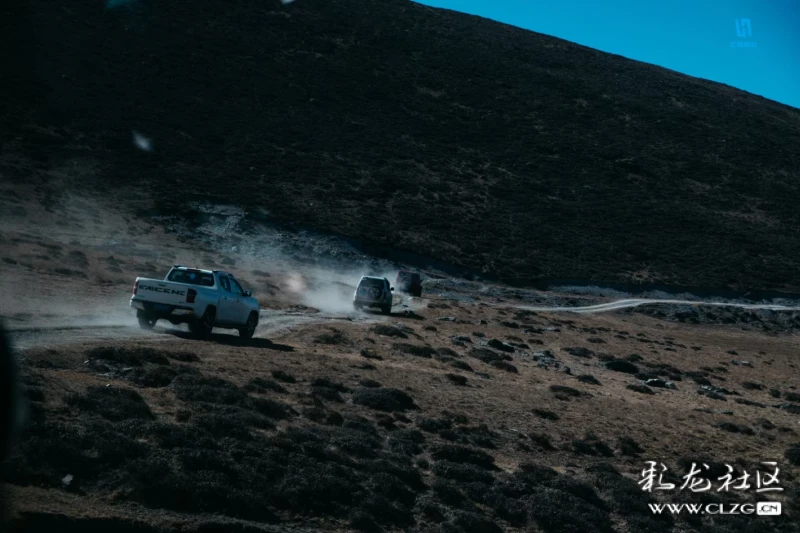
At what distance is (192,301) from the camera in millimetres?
20484

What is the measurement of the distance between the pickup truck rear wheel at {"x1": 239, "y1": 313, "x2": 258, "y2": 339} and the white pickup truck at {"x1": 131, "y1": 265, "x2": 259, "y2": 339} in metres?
0.18

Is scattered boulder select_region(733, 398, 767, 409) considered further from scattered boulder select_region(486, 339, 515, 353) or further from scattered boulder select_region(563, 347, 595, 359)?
scattered boulder select_region(486, 339, 515, 353)

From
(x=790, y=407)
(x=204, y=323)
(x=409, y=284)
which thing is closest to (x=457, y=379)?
(x=204, y=323)

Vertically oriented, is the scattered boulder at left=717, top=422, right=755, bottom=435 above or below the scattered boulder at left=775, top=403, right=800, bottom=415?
below

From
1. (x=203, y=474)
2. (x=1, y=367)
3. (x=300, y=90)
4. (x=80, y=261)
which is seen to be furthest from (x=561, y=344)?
(x=300, y=90)

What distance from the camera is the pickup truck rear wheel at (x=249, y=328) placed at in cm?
2283

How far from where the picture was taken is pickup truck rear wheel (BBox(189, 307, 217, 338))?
818 inches

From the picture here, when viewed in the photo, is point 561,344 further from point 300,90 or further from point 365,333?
point 300,90

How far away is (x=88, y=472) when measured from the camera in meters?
9.81

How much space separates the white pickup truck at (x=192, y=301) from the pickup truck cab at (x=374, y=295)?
16.5 metres

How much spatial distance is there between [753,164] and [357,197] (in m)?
47.1

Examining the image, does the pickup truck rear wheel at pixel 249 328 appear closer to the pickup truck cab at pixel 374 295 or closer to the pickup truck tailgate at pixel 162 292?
the pickup truck tailgate at pixel 162 292

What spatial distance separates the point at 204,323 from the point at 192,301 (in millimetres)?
727

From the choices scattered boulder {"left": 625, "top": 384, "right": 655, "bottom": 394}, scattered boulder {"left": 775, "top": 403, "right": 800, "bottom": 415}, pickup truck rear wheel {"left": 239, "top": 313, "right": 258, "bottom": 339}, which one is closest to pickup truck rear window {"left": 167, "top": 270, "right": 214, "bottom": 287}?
pickup truck rear wheel {"left": 239, "top": 313, "right": 258, "bottom": 339}
